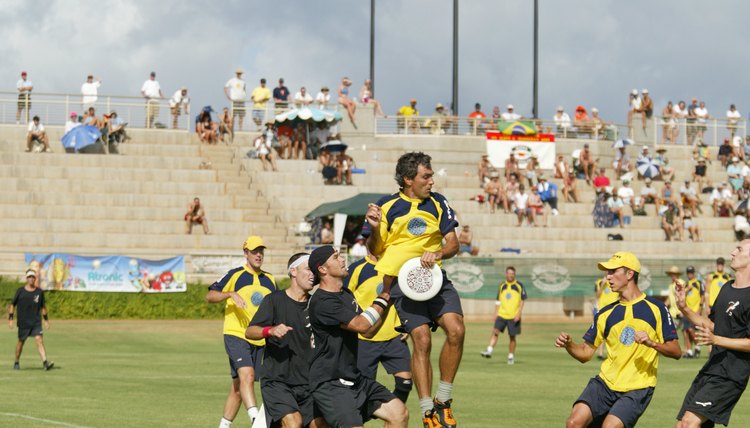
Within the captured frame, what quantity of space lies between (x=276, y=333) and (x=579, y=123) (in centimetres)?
4444

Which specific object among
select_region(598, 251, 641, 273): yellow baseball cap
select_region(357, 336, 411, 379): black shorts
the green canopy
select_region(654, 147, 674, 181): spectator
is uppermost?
select_region(654, 147, 674, 181): spectator

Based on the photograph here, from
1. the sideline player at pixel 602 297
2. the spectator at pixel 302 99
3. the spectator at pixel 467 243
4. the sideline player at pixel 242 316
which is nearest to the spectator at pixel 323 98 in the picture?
the spectator at pixel 302 99

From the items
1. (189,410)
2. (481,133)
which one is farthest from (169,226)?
(189,410)

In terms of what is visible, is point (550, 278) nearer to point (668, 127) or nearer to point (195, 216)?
point (195, 216)

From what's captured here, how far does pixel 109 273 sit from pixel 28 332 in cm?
1325

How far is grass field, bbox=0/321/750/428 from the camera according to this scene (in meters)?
18.1

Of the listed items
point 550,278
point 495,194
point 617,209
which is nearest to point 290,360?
point 550,278

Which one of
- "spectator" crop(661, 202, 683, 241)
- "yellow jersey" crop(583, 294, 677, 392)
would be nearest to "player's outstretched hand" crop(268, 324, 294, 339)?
"yellow jersey" crop(583, 294, 677, 392)

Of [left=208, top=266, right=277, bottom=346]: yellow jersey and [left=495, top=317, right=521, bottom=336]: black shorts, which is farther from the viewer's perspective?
[left=495, top=317, right=521, bottom=336]: black shorts

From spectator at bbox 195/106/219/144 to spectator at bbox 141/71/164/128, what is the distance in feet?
5.35

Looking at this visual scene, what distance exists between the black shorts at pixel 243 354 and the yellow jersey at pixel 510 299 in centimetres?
1551

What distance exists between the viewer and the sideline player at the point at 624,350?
1209cm

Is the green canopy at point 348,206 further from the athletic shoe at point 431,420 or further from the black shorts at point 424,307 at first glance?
the athletic shoe at point 431,420

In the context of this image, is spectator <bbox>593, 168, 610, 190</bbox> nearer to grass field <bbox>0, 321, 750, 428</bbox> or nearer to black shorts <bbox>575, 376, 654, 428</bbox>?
grass field <bbox>0, 321, 750, 428</bbox>
